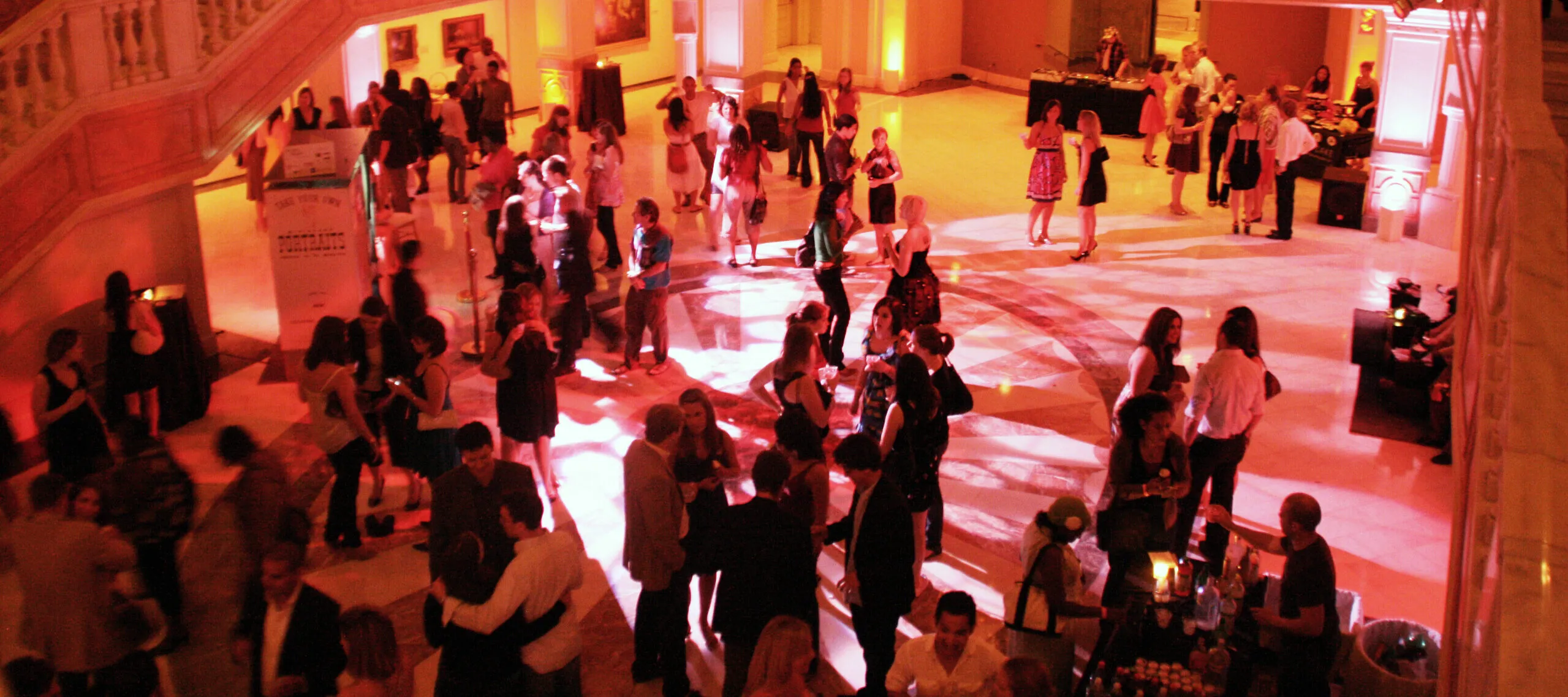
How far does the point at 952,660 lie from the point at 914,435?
1811 mm

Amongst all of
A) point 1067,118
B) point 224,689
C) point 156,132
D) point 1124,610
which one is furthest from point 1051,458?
point 1067,118

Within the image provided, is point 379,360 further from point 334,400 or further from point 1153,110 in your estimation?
point 1153,110

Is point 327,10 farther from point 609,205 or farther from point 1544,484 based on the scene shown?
point 1544,484

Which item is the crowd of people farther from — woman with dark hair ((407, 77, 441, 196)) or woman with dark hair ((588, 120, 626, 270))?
woman with dark hair ((407, 77, 441, 196))

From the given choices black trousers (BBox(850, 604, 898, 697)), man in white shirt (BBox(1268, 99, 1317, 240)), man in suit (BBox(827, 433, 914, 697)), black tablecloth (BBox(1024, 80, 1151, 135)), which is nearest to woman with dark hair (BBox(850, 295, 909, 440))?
man in suit (BBox(827, 433, 914, 697))

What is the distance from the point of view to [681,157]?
43.4 ft

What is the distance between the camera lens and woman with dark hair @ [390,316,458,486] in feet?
22.0

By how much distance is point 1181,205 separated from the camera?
Result: 1464 cm

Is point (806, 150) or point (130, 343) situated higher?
point (806, 150)

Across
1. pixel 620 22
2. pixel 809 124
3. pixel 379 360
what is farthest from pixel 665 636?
pixel 620 22

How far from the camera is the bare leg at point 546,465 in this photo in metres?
7.52

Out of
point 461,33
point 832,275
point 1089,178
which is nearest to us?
point 832,275

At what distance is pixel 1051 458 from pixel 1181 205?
715 cm

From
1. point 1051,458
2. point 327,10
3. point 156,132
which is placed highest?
point 327,10
